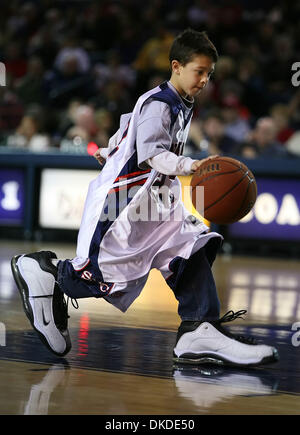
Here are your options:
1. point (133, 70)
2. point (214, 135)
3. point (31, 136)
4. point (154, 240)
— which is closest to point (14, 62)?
point (133, 70)

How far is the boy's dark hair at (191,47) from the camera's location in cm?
421

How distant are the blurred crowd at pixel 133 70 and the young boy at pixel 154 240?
634 cm

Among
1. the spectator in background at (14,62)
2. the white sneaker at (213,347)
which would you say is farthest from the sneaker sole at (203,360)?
the spectator in background at (14,62)

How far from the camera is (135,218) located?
4.25 m

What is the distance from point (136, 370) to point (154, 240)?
0.63 metres

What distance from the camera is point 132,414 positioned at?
3.16 meters

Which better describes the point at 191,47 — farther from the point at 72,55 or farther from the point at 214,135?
the point at 72,55

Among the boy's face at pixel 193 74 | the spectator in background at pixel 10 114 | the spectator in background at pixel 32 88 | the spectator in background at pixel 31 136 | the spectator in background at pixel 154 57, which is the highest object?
the spectator in background at pixel 154 57

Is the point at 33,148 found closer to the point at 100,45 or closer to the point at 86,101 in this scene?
the point at 86,101

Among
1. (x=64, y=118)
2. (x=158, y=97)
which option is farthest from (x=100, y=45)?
(x=158, y=97)

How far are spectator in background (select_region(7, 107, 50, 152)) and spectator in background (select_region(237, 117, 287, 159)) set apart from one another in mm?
2480

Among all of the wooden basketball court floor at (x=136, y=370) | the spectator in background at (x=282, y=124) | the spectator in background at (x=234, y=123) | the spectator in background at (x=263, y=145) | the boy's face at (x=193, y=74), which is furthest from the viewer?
the spectator in background at (x=234, y=123)

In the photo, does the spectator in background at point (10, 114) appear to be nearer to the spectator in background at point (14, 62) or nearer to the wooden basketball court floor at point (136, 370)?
the spectator in background at point (14, 62)

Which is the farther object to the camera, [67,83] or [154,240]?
[67,83]
